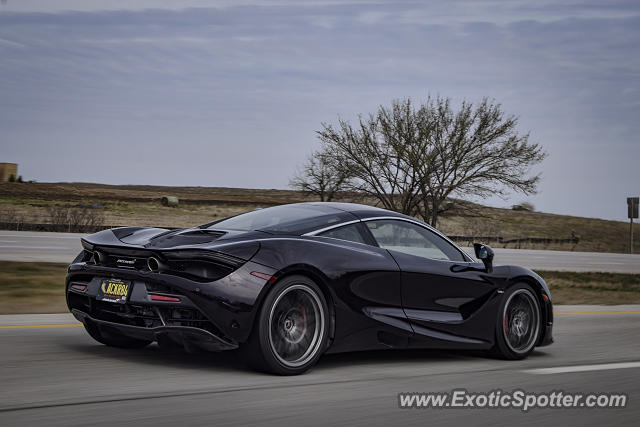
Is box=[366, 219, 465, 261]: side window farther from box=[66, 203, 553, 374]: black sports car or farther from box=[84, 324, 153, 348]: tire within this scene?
box=[84, 324, 153, 348]: tire

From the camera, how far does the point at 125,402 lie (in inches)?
186

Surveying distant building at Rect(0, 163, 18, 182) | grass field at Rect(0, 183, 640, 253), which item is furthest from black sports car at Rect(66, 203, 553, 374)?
distant building at Rect(0, 163, 18, 182)

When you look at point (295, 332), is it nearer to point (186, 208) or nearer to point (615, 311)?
point (615, 311)

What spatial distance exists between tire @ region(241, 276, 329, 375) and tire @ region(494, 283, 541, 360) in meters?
2.12

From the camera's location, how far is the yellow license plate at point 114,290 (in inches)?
225

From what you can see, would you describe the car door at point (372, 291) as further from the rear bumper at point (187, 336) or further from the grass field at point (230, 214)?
the grass field at point (230, 214)

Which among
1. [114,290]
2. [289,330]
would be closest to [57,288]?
[114,290]

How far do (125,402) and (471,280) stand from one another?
343 cm

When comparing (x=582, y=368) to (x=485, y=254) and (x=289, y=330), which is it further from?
(x=289, y=330)

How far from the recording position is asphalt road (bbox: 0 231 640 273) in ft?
66.3

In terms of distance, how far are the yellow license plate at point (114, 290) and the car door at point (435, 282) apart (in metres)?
2.03

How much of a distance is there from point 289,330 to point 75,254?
56.1 feet

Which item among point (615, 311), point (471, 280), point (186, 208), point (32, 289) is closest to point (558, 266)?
point (615, 311)

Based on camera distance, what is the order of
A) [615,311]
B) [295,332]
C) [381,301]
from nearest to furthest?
[295,332] < [381,301] < [615,311]
